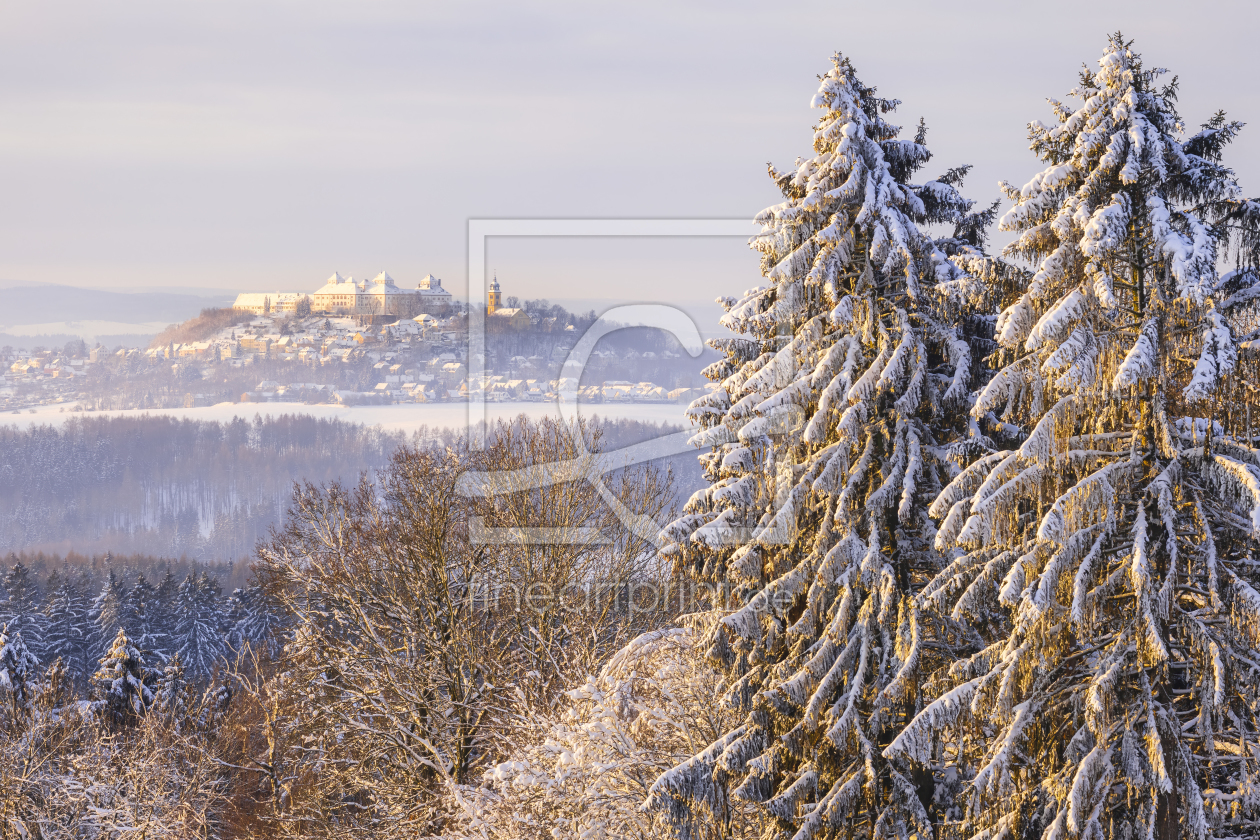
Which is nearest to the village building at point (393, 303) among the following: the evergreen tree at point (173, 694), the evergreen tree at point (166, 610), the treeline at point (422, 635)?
the evergreen tree at point (166, 610)

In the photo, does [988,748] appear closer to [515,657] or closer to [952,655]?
[952,655]

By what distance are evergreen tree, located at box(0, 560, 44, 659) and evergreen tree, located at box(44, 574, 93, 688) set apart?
726mm

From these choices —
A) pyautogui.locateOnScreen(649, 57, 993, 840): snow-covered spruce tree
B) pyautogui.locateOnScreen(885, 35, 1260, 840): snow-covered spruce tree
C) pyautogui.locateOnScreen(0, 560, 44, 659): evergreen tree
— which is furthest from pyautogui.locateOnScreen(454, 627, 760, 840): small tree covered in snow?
pyautogui.locateOnScreen(0, 560, 44, 659): evergreen tree

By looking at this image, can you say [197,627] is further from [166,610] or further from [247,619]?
[247,619]

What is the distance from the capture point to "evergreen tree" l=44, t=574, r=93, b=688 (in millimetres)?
78000

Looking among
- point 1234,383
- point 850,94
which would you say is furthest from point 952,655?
point 850,94

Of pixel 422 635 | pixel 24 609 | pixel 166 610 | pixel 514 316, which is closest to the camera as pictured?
pixel 422 635

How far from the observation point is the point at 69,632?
8138cm

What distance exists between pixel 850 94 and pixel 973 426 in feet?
14.7

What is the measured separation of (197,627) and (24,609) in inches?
551

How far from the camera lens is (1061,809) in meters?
10.4

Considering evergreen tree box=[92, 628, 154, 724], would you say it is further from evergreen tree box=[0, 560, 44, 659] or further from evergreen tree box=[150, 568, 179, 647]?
evergreen tree box=[150, 568, 179, 647]

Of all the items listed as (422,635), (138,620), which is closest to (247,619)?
(138,620)

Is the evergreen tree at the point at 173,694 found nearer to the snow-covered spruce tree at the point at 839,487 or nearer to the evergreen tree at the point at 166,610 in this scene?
the evergreen tree at the point at 166,610
